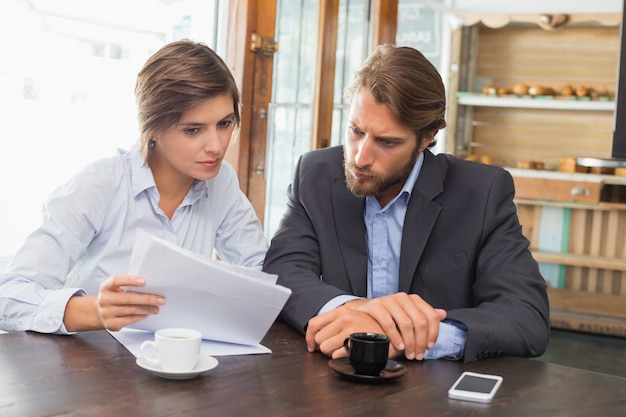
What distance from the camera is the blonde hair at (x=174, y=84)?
1.81 m

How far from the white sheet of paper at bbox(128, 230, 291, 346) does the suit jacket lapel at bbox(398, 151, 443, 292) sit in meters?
0.50

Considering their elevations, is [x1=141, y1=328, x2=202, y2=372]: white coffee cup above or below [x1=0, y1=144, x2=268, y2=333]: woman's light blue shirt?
below

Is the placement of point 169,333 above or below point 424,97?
below

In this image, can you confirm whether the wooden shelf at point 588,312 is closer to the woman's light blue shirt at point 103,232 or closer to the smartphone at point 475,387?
the woman's light blue shirt at point 103,232

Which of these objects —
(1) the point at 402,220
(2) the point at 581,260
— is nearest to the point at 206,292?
(1) the point at 402,220

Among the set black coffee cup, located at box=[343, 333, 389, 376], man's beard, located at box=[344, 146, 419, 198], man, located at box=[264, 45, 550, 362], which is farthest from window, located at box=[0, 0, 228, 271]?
black coffee cup, located at box=[343, 333, 389, 376]

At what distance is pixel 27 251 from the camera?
1632 mm

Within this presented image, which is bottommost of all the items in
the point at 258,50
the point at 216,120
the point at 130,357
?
the point at 130,357

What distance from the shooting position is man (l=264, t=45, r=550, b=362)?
5.81 ft

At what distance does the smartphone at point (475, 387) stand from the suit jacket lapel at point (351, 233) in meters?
0.56

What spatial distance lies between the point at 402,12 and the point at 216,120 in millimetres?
3950

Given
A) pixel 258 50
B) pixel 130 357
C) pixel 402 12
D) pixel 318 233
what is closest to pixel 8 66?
pixel 258 50

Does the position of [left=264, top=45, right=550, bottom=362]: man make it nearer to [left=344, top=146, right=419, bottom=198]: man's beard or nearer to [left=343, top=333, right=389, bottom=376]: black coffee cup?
[left=344, top=146, right=419, bottom=198]: man's beard

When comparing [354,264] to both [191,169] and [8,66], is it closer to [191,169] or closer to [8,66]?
[191,169]
